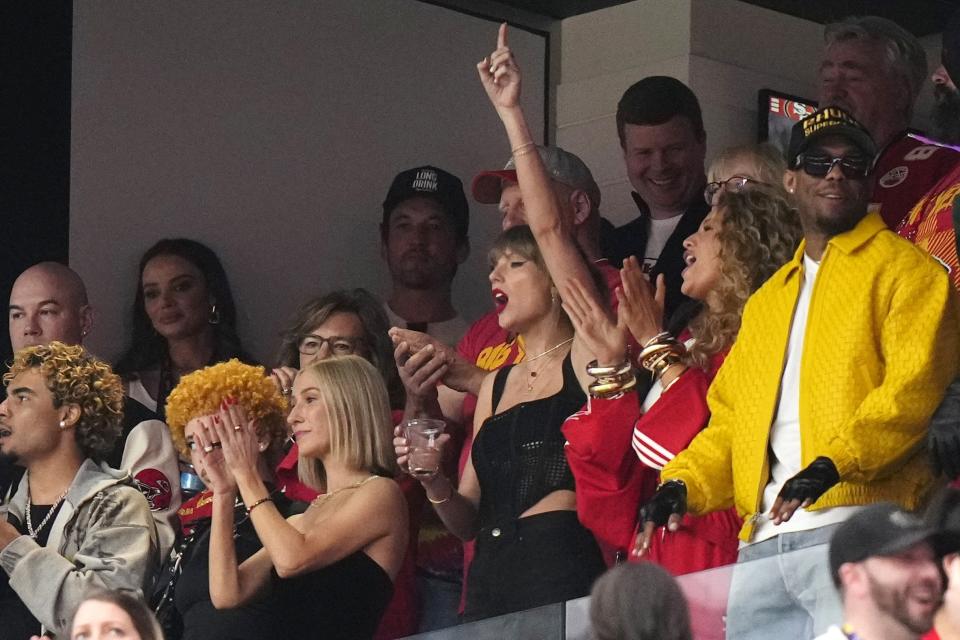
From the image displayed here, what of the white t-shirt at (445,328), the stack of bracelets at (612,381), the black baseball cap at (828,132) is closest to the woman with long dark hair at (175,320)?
the white t-shirt at (445,328)

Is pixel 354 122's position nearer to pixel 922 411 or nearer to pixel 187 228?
pixel 187 228

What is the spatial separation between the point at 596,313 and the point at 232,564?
39.1 inches

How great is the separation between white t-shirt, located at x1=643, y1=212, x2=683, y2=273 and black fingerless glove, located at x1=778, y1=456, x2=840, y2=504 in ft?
6.66

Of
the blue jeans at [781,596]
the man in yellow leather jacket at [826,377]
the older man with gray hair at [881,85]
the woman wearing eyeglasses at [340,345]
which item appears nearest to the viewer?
the blue jeans at [781,596]

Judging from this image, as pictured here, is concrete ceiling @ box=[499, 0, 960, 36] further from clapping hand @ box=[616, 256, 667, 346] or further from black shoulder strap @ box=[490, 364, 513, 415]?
clapping hand @ box=[616, 256, 667, 346]

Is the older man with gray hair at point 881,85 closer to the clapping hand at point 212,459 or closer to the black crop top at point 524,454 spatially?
the black crop top at point 524,454

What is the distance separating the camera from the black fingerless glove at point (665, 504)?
3922 mm

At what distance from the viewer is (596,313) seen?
178 inches

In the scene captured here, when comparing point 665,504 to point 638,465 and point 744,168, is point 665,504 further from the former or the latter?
point 744,168

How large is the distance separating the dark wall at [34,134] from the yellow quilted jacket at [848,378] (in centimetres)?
292

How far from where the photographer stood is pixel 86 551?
4.98 meters

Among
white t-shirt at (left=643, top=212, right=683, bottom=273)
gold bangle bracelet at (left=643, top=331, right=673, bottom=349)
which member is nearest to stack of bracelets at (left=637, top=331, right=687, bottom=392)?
gold bangle bracelet at (left=643, top=331, right=673, bottom=349)

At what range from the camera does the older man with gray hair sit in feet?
16.8

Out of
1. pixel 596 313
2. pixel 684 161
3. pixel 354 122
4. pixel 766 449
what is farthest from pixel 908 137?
pixel 354 122
